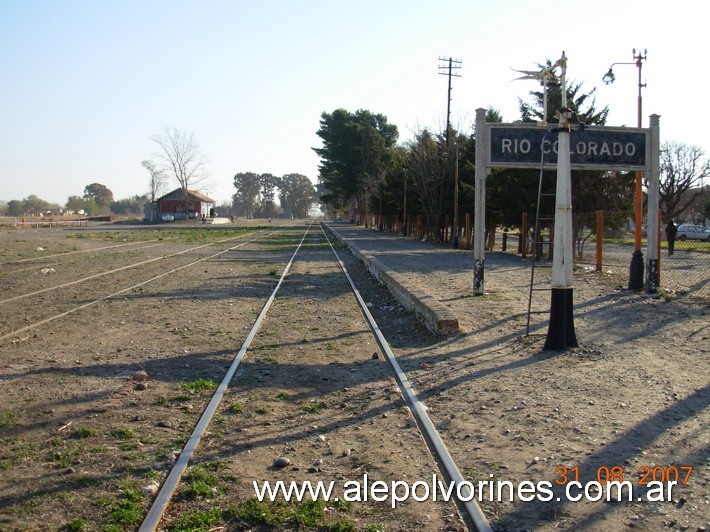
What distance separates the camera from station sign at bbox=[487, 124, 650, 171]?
14.3 metres

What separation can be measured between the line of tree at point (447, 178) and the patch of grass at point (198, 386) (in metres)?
7.91

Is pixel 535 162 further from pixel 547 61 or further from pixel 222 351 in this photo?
pixel 547 61

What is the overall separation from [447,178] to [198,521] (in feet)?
130

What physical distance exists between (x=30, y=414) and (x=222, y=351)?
346cm

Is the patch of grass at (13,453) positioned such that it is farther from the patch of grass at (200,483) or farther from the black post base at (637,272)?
the black post base at (637,272)

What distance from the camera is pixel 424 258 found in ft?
92.0

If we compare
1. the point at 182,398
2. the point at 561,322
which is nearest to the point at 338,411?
the point at 182,398

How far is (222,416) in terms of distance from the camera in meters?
6.44

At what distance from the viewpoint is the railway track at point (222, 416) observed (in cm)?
445

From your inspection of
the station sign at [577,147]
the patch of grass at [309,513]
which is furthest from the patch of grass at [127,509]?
the station sign at [577,147]

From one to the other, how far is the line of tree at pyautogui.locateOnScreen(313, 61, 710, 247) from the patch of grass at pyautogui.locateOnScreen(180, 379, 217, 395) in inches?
311

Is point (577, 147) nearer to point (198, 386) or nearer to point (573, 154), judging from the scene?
point (573, 154)

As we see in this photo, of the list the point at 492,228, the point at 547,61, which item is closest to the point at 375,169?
the point at 492,228
